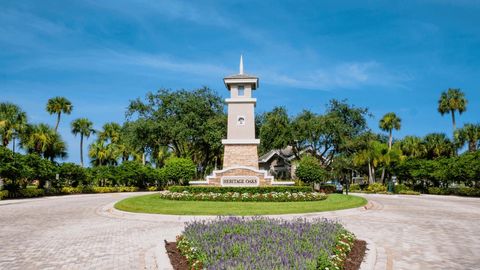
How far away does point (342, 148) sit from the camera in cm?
4919

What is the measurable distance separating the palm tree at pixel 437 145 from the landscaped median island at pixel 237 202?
31.7 metres

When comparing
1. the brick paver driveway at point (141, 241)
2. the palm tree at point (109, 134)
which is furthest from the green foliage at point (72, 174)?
the brick paver driveway at point (141, 241)

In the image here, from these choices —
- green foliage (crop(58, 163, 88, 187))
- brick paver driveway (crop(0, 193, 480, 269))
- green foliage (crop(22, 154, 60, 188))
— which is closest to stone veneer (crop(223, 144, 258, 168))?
brick paver driveway (crop(0, 193, 480, 269))

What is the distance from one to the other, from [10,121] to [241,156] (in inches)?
1008

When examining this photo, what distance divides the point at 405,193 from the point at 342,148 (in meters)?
9.79

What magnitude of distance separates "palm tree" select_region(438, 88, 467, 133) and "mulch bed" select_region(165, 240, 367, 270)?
47.7 m

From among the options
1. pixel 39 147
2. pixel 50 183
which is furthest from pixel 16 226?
pixel 39 147

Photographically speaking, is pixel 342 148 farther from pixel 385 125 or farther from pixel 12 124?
pixel 12 124

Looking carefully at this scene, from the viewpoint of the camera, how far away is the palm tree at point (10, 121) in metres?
37.7

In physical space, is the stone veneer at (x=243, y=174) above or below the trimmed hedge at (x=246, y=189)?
above

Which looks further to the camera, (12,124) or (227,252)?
(12,124)

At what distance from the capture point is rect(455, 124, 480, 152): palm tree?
4641cm

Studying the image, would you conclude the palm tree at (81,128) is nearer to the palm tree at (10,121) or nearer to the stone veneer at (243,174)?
the palm tree at (10,121)

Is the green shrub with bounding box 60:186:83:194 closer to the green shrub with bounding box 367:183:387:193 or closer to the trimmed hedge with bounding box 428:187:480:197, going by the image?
the green shrub with bounding box 367:183:387:193
